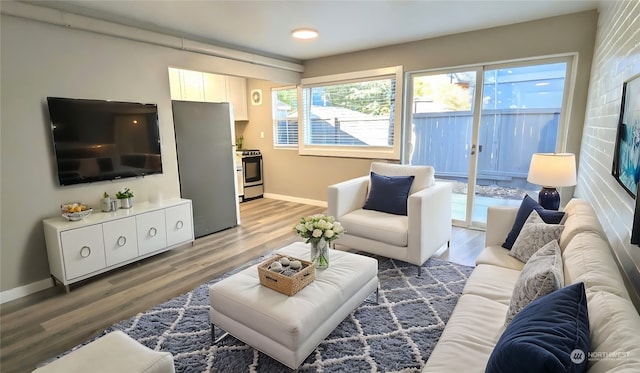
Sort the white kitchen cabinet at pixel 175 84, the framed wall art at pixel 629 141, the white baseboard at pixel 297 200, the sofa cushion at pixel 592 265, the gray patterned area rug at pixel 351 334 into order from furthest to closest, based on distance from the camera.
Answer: the white baseboard at pixel 297 200, the white kitchen cabinet at pixel 175 84, the gray patterned area rug at pixel 351 334, the framed wall art at pixel 629 141, the sofa cushion at pixel 592 265

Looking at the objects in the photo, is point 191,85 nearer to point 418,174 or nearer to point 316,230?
point 418,174

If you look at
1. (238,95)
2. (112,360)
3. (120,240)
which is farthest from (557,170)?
(238,95)

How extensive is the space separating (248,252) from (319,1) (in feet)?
8.23

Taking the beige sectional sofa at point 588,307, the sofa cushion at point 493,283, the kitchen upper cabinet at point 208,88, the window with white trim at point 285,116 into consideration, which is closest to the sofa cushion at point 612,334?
the beige sectional sofa at point 588,307

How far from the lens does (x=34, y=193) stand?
2676mm

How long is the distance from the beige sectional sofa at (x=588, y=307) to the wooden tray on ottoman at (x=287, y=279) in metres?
0.76

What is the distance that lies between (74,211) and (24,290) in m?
0.74

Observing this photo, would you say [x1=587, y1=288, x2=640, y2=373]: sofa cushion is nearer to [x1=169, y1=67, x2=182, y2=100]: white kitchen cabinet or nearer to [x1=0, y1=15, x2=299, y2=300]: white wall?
[x1=0, y1=15, x2=299, y2=300]: white wall

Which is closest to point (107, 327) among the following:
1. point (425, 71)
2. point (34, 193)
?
point (34, 193)

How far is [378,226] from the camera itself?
2891 mm

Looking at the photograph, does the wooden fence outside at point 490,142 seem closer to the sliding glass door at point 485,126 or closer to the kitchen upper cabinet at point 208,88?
the sliding glass door at point 485,126

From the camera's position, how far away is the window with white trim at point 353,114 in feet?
14.7

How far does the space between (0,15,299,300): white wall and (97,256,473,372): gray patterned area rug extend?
1.25m

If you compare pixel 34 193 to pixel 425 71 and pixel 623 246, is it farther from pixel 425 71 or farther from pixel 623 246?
pixel 425 71
